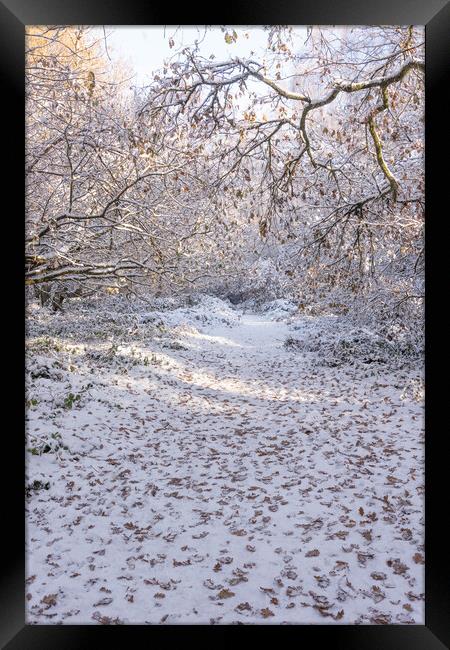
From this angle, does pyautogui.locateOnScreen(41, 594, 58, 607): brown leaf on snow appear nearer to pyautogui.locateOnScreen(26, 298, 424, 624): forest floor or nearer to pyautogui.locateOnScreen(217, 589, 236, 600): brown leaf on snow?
pyautogui.locateOnScreen(26, 298, 424, 624): forest floor

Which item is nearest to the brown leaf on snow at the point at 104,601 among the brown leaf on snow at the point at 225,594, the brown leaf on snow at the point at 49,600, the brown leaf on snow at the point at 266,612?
the brown leaf on snow at the point at 49,600

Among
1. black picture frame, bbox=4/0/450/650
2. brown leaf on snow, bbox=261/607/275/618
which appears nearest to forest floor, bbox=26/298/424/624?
brown leaf on snow, bbox=261/607/275/618

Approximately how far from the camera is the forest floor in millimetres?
3078

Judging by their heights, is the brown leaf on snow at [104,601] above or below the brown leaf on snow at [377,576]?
below

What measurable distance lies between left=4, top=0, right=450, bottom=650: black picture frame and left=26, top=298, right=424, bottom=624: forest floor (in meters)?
0.90

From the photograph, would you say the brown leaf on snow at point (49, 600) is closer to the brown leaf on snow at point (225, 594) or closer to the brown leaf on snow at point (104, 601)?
the brown leaf on snow at point (104, 601)
